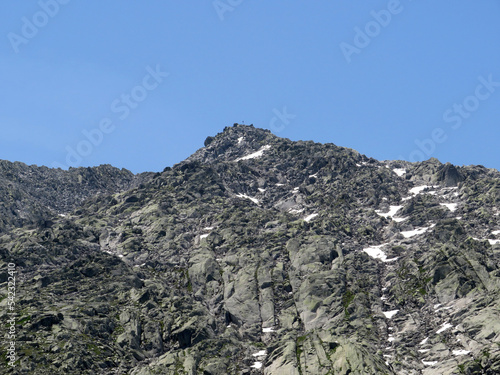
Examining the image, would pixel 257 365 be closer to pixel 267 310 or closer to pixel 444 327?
pixel 267 310

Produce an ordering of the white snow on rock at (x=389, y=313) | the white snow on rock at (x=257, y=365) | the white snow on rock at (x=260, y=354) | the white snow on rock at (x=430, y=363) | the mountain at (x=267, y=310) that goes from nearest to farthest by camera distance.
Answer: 1. the white snow on rock at (x=430, y=363)
2. the mountain at (x=267, y=310)
3. the white snow on rock at (x=257, y=365)
4. the white snow on rock at (x=260, y=354)
5. the white snow on rock at (x=389, y=313)

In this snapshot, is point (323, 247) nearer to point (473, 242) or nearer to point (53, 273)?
point (473, 242)

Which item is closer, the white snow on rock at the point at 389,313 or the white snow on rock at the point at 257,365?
the white snow on rock at the point at 257,365

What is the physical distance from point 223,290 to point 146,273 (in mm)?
29617

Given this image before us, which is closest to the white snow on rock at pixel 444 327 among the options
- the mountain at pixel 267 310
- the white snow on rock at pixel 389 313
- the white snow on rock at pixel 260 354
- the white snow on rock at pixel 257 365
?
the mountain at pixel 267 310

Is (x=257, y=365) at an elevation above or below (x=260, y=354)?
below

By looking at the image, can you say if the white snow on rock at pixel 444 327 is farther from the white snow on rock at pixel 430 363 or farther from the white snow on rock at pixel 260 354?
the white snow on rock at pixel 260 354

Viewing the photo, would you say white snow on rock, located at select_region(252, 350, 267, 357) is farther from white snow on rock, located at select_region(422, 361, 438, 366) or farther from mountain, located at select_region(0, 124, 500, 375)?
white snow on rock, located at select_region(422, 361, 438, 366)

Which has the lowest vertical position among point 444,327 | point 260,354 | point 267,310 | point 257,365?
point 444,327

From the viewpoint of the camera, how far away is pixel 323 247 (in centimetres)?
19350

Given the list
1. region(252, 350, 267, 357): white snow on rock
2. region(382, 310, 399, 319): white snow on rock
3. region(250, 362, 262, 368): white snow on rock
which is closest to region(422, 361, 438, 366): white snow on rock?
region(382, 310, 399, 319): white snow on rock

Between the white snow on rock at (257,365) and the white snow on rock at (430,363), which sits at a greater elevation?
the white snow on rock at (257,365)

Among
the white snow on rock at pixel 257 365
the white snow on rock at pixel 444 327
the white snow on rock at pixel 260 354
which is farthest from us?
the white snow on rock at pixel 260 354

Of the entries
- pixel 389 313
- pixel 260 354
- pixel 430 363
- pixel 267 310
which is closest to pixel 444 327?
pixel 430 363
